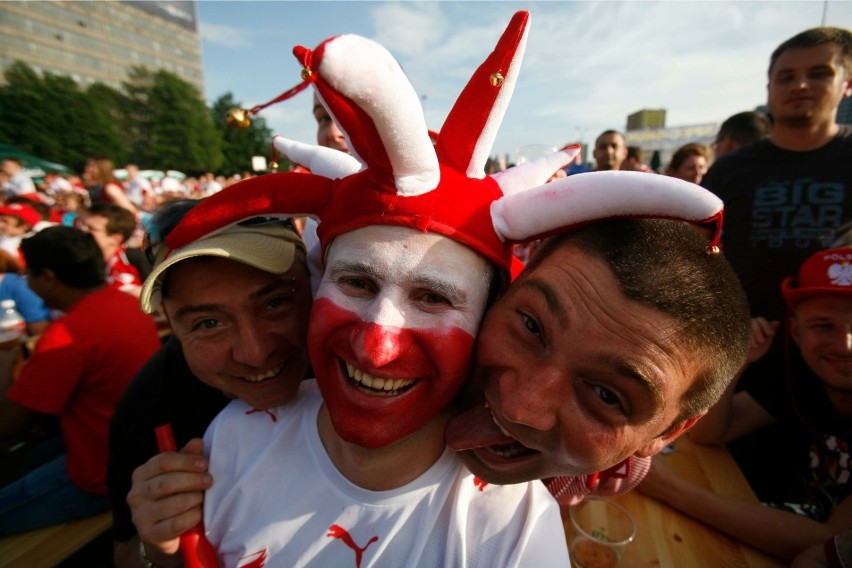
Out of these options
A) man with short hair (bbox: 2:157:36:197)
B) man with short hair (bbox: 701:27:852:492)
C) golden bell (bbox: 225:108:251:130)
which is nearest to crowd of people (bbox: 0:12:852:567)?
golden bell (bbox: 225:108:251:130)

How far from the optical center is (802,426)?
195 centimetres

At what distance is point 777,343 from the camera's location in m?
2.48

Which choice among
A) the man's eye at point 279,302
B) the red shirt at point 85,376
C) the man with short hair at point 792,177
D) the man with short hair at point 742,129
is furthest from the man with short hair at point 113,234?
the man with short hair at point 742,129

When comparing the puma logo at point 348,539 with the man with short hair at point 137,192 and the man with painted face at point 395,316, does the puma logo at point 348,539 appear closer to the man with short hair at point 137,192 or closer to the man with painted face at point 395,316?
the man with painted face at point 395,316

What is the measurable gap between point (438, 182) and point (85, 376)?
2.39 metres

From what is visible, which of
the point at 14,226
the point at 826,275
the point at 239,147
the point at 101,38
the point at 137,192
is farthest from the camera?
the point at 239,147

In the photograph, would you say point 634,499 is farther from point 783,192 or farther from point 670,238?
point 783,192

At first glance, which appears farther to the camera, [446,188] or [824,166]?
[824,166]

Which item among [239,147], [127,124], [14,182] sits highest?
[127,124]

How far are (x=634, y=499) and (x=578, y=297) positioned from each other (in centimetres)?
126

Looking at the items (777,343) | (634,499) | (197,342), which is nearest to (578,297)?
(197,342)

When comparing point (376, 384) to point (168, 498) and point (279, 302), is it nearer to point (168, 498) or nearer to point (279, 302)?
point (279, 302)

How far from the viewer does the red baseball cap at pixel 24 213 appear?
492 cm

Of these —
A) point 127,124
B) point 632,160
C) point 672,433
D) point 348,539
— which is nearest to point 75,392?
point 348,539
